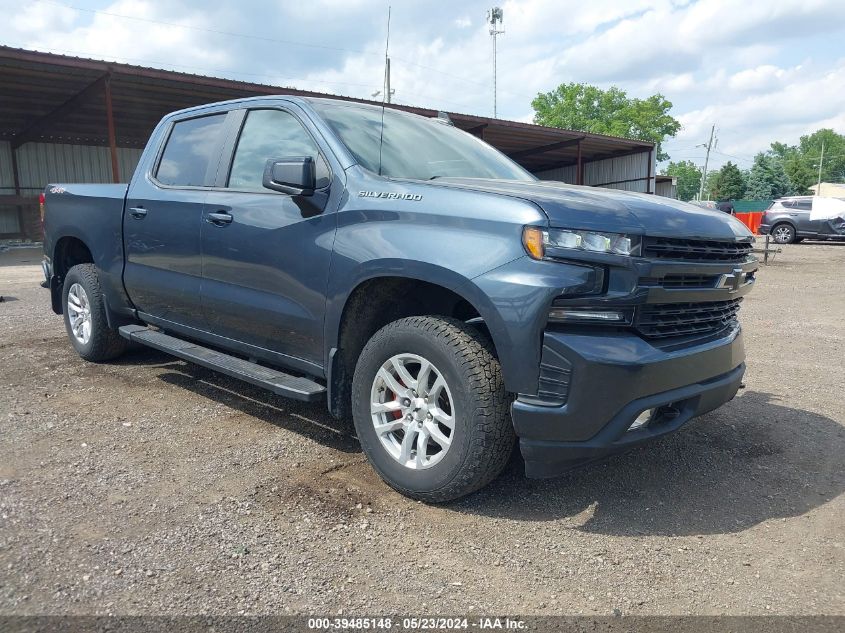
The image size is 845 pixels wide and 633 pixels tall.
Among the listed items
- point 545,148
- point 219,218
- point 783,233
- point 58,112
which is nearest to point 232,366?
point 219,218

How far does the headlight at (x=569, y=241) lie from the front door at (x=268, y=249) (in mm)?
1115

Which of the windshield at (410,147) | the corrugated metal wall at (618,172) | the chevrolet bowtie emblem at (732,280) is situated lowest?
the chevrolet bowtie emblem at (732,280)

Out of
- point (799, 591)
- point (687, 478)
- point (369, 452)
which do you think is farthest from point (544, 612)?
point (687, 478)

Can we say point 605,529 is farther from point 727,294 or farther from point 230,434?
point 230,434

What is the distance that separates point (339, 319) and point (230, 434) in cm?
119

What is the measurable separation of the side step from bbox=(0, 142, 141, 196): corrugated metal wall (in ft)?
79.0

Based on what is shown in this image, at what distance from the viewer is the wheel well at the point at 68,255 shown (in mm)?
5666

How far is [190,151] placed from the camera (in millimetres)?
4496

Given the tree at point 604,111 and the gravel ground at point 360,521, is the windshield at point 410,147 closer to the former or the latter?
the gravel ground at point 360,521

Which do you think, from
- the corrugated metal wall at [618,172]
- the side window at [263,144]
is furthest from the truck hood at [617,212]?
the corrugated metal wall at [618,172]

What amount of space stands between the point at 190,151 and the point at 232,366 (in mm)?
1592

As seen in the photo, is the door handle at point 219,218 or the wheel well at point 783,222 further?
the wheel well at point 783,222

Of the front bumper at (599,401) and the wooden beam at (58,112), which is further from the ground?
the wooden beam at (58,112)

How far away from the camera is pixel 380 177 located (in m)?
3.30
